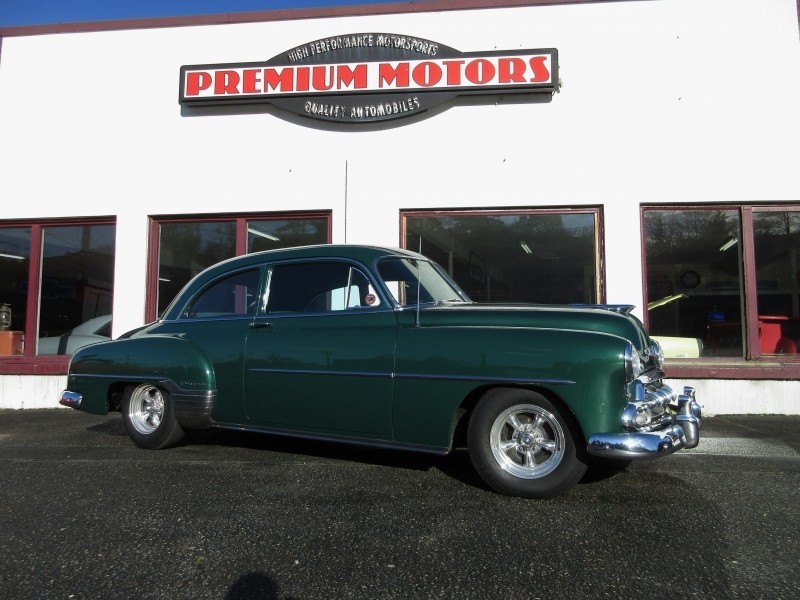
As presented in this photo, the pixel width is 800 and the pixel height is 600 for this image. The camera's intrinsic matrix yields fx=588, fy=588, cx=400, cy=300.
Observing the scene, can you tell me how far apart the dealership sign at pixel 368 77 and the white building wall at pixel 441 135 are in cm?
24

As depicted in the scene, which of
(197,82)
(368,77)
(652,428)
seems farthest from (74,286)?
(652,428)

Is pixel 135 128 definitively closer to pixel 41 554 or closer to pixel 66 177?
pixel 66 177

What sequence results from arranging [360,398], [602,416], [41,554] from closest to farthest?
[41,554] < [602,416] < [360,398]

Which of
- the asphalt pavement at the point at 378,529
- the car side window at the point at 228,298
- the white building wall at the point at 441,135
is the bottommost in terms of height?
the asphalt pavement at the point at 378,529

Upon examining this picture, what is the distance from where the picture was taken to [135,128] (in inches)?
335

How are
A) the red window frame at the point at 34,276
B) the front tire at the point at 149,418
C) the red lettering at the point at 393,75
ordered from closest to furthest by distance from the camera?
1. the front tire at the point at 149,418
2. the red lettering at the point at 393,75
3. the red window frame at the point at 34,276

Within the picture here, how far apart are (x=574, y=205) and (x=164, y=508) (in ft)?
19.9

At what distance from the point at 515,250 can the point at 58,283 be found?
6.72 metres

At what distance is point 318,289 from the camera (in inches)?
173

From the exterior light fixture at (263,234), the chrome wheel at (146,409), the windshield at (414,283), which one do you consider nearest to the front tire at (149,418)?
the chrome wheel at (146,409)

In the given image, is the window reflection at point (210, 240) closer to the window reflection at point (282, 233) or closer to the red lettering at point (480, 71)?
the window reflection at point (282, 233)

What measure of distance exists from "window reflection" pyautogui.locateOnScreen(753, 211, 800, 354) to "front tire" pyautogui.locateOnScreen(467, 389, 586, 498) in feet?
17.8

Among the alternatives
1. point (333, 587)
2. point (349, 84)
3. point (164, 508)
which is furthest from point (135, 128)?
point (333, 587)

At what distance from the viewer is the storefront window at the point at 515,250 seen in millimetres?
7672
